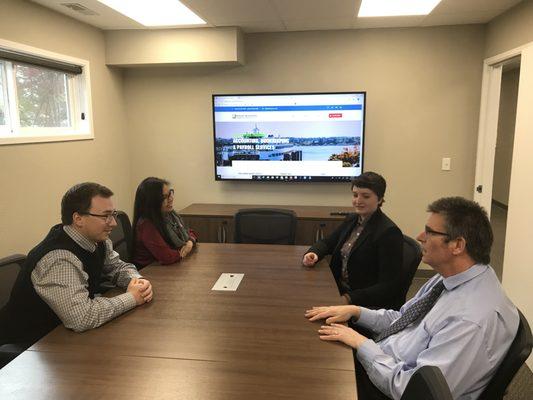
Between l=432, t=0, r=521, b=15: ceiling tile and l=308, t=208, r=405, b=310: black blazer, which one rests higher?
l=432, t=0, r=521, b=15: ceiling tile

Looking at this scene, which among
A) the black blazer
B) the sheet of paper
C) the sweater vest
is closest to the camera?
the sweater vest

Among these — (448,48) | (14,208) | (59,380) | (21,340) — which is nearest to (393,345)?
(59,380)

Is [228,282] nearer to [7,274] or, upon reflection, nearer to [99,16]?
[7,274]

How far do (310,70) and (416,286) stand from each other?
246 centimetres

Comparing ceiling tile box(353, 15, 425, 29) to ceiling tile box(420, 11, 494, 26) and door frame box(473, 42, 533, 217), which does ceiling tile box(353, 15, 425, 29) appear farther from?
door frame box(473, 42, 533, 217)

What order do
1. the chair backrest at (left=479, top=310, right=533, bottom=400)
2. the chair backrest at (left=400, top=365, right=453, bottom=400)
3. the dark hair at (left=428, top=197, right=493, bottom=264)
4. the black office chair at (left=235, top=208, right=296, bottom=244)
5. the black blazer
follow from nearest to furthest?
the chair backrest at (left=400, top=365, right=453, bottom=400)
the chair backrest at (left=479, top=310, right=533, bottom=400)
the dark hair at (left=428, top=197, right=493, bottom=264)
the black blazer
the black office chair at (left=235, top=208, right=296, bottom=244)

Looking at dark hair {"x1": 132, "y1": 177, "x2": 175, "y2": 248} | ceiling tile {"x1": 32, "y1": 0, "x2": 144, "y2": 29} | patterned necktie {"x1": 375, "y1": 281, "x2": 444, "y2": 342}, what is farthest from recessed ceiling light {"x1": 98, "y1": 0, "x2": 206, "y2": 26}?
patterned necktie {"x1": 375, "y1": 281, "x2": 444, "y2": 342}

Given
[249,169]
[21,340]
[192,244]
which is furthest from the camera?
[249,169]

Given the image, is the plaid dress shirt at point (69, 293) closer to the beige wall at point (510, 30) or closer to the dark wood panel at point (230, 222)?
the dark wood panel at point (230, 222)

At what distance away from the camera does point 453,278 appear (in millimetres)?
1413

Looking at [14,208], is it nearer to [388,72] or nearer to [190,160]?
[190,160]

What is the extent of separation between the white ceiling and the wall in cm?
29

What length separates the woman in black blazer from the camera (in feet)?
7.27

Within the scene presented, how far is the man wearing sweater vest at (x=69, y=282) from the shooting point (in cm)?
163
